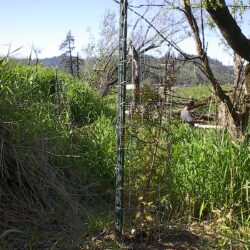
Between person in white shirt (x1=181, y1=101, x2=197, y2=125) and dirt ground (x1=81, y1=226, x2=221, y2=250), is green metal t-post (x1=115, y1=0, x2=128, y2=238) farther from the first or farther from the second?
person in white shirt (x1=181, y1=101, x2=197, y2=125)

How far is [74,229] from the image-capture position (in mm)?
3484

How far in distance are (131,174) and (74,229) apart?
69 cm

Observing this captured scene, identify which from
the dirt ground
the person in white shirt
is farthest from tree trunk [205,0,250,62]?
the person in white shirt

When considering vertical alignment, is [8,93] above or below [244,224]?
above

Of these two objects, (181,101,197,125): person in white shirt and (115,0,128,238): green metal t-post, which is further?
(181,101,197,125): person in white shirt

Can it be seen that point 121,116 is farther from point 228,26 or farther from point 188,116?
point 188,116

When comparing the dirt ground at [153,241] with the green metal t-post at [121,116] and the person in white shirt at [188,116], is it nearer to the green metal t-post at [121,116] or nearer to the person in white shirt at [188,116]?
the green metal t-post at [121,116]

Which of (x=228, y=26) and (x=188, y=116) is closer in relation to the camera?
(x=228, y=26)

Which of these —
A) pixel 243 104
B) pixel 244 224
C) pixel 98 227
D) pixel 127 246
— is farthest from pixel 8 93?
pixel 243 104

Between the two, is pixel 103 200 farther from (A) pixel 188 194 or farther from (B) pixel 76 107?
(B) pixel 76 107

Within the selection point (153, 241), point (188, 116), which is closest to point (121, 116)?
point (153, 241)

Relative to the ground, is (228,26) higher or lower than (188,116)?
higher

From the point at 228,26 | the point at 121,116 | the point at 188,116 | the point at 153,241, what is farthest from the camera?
the point at 188,116

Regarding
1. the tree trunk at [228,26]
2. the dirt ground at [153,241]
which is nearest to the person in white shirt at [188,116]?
the tree trunk at [228,26]
